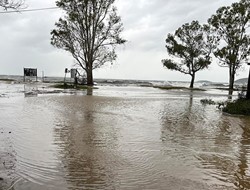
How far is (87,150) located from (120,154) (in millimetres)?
774

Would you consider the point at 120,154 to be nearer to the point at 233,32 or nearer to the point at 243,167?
the point at 243,167

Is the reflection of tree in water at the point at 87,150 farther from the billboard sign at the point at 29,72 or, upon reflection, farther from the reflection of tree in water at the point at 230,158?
the billboard sign at the point at 29,72

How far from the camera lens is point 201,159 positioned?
249 inches

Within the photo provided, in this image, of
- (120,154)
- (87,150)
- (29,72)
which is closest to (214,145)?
(120,154)

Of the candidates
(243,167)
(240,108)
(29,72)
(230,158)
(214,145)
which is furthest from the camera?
(29,72)

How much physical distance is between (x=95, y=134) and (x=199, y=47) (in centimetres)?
4077

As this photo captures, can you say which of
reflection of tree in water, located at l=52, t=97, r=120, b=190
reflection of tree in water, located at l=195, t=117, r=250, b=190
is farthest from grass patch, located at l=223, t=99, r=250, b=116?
reflection of tree in water, located at l=52, t=97, r=120, b=190

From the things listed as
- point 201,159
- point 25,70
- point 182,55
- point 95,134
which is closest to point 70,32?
point 25,70

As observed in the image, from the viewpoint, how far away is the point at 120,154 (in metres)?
6.52

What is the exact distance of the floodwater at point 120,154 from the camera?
4906 millimetres

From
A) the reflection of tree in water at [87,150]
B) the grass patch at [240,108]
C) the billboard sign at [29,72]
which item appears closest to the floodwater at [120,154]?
the reflection of tree in water at [87,150]

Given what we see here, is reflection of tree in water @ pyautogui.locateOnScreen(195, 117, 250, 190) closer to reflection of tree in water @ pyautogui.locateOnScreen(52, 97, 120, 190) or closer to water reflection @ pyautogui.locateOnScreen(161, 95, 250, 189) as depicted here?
water reflection @ pyautogui.locateOnScreen(161, 95, 250, 189)

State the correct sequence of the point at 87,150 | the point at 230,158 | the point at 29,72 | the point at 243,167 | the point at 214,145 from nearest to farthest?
the point at 243,167 < the point at 230,158 < the point at 87,150 < the point at 214,145 < the point at 29,72

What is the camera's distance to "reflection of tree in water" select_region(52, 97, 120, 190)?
4980 mm
